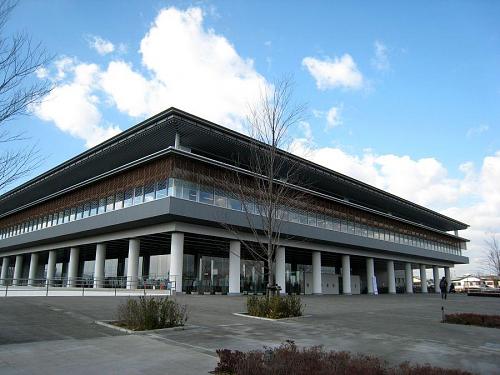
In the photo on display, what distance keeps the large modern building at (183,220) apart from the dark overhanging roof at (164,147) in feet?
0.36

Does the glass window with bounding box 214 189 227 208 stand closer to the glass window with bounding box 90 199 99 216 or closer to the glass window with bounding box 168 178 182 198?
the glass window with bounding box 168 178 182 198

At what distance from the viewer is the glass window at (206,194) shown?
108ft

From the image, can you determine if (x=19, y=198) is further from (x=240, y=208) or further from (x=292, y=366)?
(x=292, y=366)

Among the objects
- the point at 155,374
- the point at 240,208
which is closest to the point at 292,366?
the point at 155,374

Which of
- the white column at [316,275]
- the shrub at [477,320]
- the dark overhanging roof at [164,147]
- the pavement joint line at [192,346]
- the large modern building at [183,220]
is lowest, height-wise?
the pavement joint line at [192,346]

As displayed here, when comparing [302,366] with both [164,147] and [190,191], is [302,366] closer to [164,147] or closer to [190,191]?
[190,191]

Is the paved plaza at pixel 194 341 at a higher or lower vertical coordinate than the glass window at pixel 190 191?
lower

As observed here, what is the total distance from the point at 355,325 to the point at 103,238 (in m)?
29.8

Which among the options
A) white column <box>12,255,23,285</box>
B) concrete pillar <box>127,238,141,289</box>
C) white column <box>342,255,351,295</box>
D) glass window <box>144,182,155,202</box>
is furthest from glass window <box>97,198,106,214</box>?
white column <box>12,255,23,285</box>

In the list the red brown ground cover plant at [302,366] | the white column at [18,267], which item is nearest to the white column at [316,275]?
the red brown ground cover plant at [302,366]

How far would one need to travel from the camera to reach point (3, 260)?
219 ft

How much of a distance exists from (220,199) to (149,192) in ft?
17.9

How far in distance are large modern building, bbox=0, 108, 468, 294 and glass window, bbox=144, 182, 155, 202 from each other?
0.27ft

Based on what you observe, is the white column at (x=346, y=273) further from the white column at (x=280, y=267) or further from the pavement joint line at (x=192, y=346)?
the pavement joint line at (x=192, y=346)
